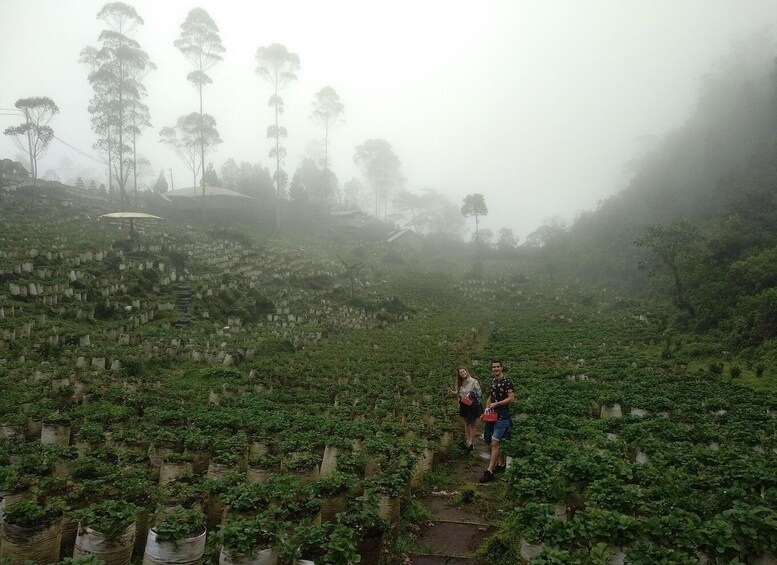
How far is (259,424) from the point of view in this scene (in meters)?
9.45

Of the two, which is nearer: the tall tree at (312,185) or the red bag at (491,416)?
the red bag at (491,416)

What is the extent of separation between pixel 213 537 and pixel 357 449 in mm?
3810

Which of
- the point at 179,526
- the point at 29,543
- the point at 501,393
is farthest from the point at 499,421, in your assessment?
the point at 29,543

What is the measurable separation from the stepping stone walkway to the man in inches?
13.7

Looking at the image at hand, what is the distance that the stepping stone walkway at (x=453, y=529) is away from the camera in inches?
252

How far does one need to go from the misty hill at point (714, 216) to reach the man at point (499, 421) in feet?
55.7

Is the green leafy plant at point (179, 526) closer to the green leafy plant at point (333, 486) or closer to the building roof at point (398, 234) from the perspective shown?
the green leafy plant at point (333, 486)

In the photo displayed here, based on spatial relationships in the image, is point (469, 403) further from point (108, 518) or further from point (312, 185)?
point (312, 185)

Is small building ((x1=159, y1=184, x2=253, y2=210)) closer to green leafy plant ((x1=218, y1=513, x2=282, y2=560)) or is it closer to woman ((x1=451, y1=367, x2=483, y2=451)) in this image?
woman ((x1=451, y1=367, x2=483, y2=451))

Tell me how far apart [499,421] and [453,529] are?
255 centimetres

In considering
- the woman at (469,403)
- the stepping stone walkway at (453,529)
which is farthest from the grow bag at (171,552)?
the woman at (469,403)

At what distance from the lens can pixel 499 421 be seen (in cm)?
919

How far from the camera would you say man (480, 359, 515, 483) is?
894cm

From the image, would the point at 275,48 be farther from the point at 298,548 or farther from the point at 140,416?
the point at 298,548
